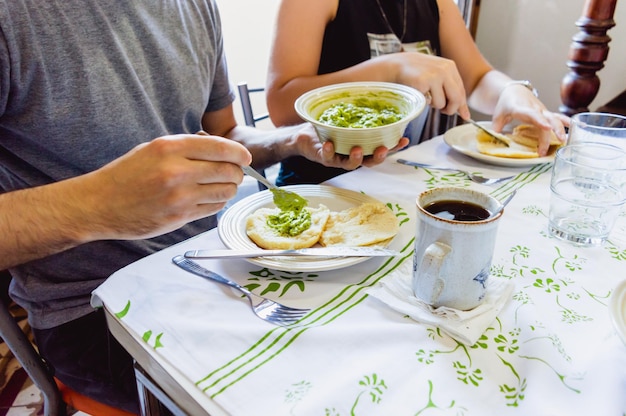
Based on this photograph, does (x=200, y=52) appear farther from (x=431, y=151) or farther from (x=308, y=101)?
(x=431, y=151)

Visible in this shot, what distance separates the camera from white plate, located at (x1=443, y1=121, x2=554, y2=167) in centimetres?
105

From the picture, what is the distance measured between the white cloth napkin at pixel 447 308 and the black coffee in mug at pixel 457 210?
0.10 meters

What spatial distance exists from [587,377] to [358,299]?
0.92ft

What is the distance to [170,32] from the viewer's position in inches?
41.7

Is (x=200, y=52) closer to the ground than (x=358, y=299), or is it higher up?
higher up

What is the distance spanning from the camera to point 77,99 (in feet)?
2.88

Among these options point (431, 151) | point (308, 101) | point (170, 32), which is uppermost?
point (170, 32)

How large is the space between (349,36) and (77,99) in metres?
0.83

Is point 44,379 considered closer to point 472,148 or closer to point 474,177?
point 474,177

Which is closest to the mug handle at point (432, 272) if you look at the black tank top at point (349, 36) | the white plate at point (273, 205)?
the white plate at point (273, 205)

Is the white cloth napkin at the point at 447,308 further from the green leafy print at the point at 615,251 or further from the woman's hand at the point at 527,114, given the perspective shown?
the woman's hand at the point at 527,114

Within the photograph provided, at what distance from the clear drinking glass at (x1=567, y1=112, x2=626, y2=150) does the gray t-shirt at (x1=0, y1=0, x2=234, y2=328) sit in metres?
0.88

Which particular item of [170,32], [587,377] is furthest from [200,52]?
[587,377]

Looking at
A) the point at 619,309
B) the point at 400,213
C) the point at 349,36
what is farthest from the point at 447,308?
the point at 349,36
